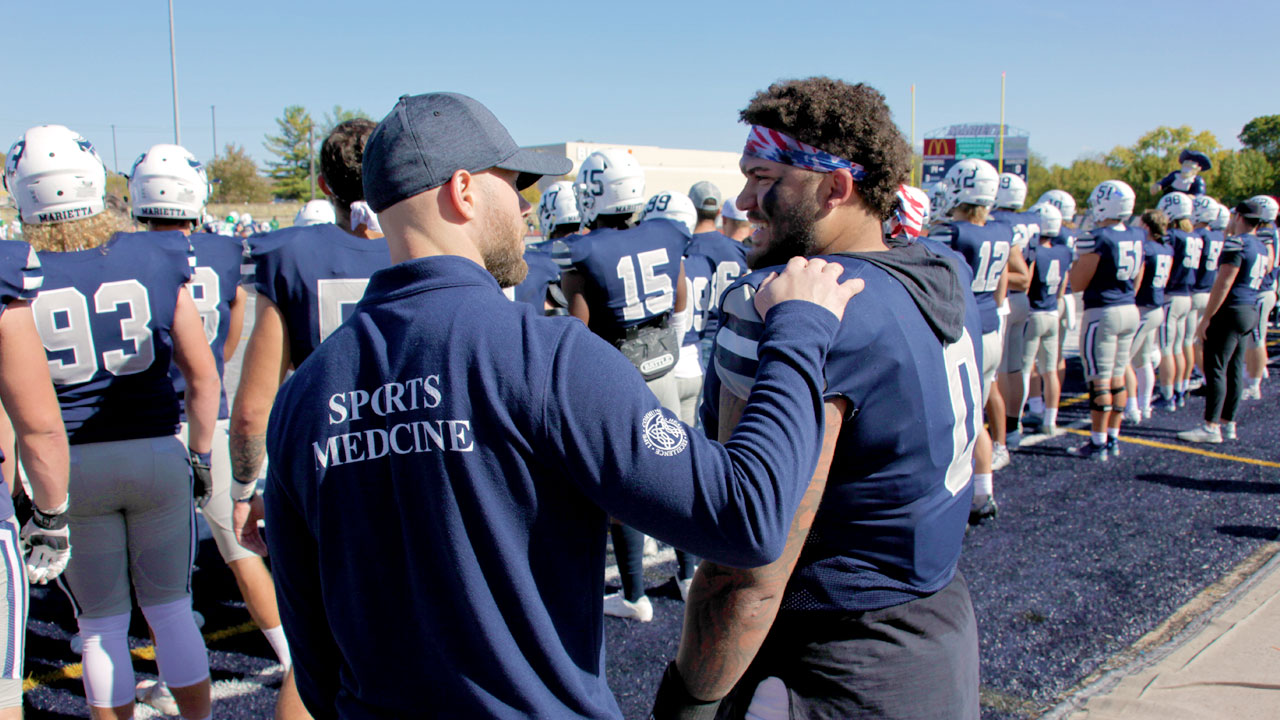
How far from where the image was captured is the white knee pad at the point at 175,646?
304 centimetres

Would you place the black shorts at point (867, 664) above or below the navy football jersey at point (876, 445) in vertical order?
below

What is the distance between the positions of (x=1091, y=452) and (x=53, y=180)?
7550 mm

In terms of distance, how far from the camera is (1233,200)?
1373 inches

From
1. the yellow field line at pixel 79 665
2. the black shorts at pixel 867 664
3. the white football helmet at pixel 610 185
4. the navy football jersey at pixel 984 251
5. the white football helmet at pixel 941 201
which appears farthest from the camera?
the white football helmet at pixel 941 201

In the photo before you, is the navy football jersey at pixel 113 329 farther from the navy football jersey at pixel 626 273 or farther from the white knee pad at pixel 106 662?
the navy football jersey at pixel 626 273

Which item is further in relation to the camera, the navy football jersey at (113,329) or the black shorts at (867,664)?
the navy football jersey at (113,329)

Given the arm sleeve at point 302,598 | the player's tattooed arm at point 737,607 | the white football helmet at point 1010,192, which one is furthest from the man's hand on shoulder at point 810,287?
the white football helmet at point 1010,192

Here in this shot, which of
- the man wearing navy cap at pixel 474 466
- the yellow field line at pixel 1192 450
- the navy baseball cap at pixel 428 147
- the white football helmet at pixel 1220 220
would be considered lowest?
the yellow field line at pixel 1192 450

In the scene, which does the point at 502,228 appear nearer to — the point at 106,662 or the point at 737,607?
the point at 737,607

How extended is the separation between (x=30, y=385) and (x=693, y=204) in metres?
5.27

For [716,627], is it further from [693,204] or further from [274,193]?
[274,193]

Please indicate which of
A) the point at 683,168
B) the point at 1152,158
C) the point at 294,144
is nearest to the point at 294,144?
the point at 294,144

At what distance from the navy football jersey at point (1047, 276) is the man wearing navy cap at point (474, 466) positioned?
734 cm

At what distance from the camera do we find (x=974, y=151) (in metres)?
40.2
